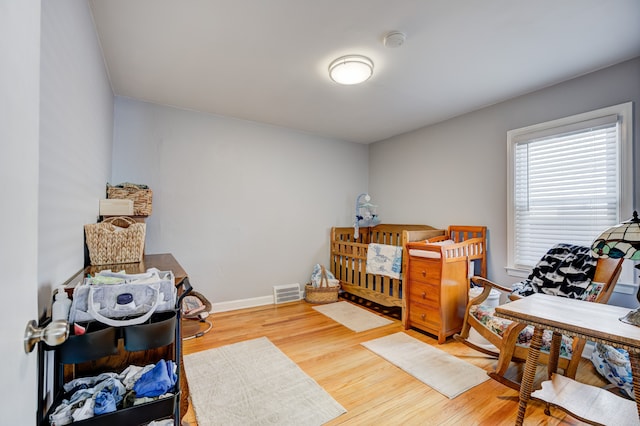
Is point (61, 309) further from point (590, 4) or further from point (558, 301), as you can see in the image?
point (590, 4)

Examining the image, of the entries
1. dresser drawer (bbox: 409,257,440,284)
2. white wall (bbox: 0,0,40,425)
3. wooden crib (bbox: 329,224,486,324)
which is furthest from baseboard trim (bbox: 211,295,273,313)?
white wall (bbox: 0,0,40,425)

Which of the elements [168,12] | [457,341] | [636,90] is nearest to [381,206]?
[457,341]

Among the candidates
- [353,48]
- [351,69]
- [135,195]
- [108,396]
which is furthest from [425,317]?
[135,195]

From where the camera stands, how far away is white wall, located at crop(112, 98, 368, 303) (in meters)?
3.13

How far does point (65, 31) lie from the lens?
4.27 feet

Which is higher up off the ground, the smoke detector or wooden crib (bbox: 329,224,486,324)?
the smoke detector

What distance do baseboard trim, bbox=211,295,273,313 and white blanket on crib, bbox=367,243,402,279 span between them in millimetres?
1385

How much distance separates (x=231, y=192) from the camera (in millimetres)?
3584

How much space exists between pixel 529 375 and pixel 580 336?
42cm

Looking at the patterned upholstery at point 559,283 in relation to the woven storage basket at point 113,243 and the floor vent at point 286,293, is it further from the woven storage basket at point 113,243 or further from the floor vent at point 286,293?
the woven storage basket at point 113,243

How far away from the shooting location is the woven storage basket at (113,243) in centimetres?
172

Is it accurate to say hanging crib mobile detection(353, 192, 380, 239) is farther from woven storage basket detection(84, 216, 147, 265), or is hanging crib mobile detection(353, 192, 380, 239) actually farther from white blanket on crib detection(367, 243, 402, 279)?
woven storage basket detection(84, 216, 147, 265)

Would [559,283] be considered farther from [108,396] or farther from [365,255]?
[108,396]

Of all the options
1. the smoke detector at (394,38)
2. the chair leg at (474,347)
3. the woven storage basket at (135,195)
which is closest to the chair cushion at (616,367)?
the chair leg at (474,347)
